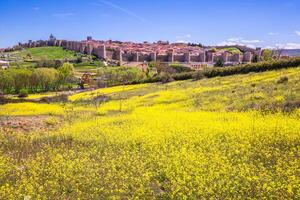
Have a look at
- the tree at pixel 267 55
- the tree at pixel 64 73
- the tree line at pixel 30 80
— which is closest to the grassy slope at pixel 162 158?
the tree line at pixel 30 80

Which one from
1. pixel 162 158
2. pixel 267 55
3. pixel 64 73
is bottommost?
pixel 64 73

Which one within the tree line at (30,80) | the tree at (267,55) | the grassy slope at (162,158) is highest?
the tree at (267,55)

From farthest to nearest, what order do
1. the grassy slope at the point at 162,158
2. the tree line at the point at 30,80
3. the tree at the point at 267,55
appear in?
the tree at the point at 267,55 < the tree line at the point at 30,80 < the grassy slope at the point at 162,158

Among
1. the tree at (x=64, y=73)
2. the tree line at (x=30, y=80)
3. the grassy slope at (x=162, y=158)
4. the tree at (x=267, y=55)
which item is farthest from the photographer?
the tree at (x=267, y=55)

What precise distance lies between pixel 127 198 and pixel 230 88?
81.6ft

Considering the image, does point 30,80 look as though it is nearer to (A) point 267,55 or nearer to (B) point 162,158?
(A) point 267,55

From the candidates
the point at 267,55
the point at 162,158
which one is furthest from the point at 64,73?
the point at 162,158

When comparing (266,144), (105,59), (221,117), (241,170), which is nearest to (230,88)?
(221,117)

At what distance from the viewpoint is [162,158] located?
15.0 meters

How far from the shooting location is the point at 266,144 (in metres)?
16.2

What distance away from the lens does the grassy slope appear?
39.9ft

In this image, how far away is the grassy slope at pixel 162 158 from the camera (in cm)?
1217

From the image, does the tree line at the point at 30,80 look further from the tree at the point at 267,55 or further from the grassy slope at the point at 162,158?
the grassy slope at the point at 162,158

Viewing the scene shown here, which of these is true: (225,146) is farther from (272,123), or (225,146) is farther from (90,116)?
(90,116)
